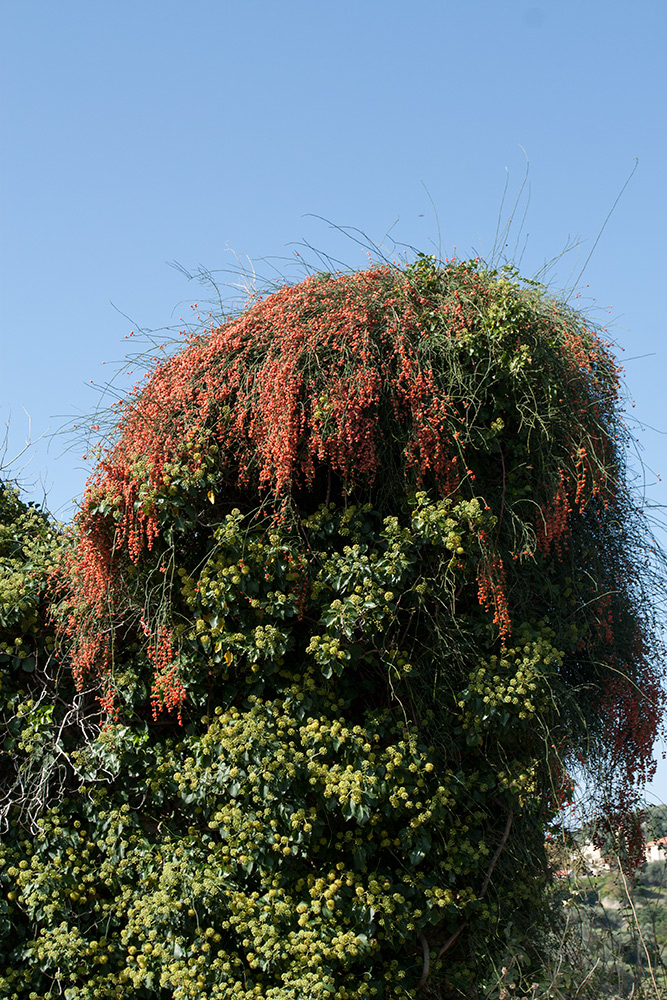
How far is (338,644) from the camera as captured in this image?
14.8 feet

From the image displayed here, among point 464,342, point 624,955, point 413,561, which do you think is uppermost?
point 464,342

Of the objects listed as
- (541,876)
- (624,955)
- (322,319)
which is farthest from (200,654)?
(624,955)

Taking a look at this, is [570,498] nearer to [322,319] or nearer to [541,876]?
[322,319]

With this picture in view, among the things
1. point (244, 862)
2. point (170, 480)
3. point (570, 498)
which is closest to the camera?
point (244, 862)

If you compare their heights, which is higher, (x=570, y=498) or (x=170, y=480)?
(x=570, y=498)

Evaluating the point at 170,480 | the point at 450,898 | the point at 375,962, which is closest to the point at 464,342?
the point at 170,480

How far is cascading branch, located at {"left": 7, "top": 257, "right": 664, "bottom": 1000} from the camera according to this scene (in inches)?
172

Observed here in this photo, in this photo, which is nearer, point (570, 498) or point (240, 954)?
point (240, 954)

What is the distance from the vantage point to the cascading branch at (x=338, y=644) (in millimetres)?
4379

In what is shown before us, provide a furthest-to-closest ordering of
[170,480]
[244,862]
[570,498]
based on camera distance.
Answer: [570,498]
[170,480]
[244,862]

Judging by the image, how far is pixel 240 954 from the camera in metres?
4.47

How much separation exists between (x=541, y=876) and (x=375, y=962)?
105cm

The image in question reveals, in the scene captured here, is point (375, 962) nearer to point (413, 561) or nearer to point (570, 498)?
point (413, 561)

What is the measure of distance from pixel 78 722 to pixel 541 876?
2740 millimetres
